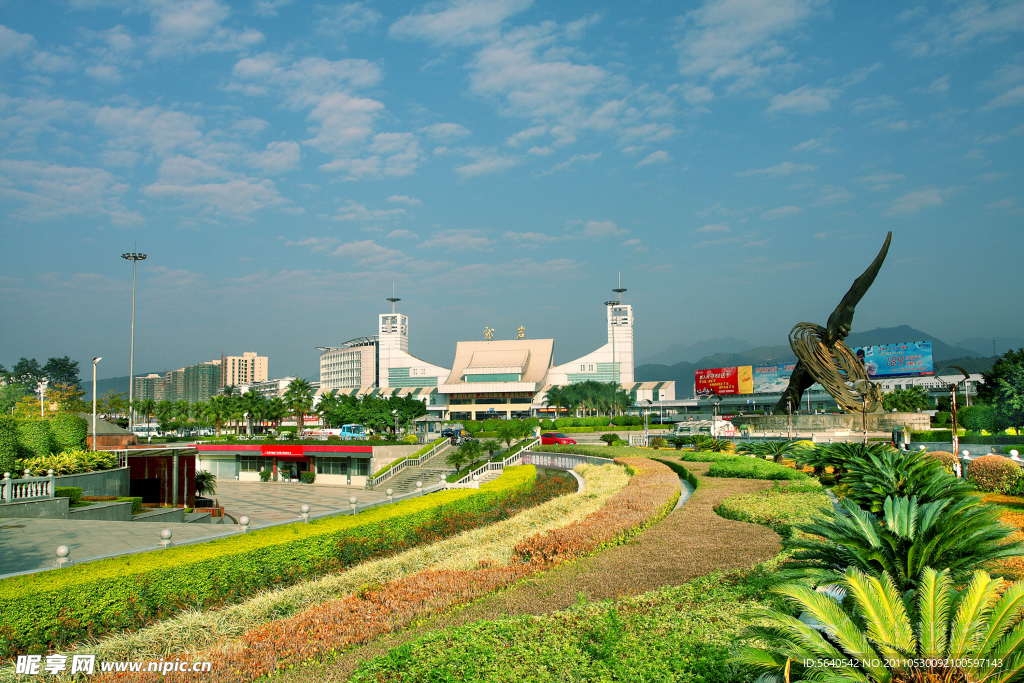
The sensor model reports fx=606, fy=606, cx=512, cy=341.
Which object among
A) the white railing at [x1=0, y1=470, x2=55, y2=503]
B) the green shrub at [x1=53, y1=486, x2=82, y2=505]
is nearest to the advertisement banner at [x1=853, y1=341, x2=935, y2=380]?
the green shrub at [x1=53, y1=486, x2=82, y2=505]

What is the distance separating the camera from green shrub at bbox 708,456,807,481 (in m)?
20.1

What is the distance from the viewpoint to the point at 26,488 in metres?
17.7

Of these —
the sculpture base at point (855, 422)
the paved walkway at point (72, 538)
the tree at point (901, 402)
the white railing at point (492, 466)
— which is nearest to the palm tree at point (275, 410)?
the white railing at point (492, 466)

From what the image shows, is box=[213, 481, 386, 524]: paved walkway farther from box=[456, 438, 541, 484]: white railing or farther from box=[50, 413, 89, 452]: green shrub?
box=[50, 413, 89, 452]: green shrub

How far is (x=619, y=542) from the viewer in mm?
12688

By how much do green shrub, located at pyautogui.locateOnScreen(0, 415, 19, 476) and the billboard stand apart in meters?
91.5

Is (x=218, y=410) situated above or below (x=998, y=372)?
below

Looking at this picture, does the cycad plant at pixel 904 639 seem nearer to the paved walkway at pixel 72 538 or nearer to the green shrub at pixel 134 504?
the paved walkway at pixel 72 538

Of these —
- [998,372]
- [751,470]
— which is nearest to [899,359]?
[998,372]

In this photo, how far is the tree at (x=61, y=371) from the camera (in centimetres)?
13850

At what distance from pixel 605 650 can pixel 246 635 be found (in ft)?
17.5

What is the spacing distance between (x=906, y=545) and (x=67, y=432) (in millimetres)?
27514

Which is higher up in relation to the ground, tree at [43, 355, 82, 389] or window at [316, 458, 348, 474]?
tree at [43, 355, 82, 389]

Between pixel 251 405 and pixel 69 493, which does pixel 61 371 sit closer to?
pixel 251 405
